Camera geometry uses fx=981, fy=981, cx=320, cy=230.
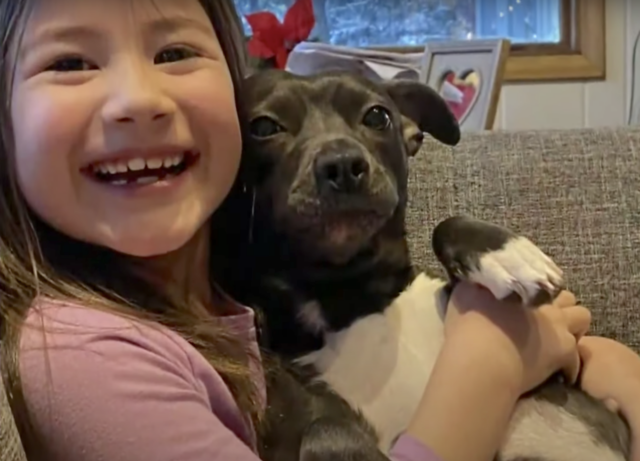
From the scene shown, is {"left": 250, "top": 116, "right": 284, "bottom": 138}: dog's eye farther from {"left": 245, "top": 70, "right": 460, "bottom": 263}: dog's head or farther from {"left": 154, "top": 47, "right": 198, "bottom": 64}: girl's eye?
{"left": 154, "top": 47, "right": 198, "bottom": 64}: girl's eye

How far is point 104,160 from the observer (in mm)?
1097

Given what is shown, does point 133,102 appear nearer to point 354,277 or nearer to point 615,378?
point 354,277

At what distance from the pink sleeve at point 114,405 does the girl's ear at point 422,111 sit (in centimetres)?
67

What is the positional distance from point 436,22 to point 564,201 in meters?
1.61

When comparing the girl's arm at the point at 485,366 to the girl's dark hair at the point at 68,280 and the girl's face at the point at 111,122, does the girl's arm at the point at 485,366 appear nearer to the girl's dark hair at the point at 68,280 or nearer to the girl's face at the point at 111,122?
the girl's dark hair at the point at 68,280

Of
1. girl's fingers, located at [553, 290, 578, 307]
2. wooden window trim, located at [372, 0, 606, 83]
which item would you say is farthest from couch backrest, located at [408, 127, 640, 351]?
wooden window trim, located at [372, 0, 606, 83]

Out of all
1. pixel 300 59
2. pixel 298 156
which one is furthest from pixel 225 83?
pixel 300 59

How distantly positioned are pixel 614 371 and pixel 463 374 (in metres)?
0.27

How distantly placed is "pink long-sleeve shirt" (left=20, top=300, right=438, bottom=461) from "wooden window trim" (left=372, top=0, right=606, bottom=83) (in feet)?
7.30

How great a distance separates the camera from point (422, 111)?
154 cm

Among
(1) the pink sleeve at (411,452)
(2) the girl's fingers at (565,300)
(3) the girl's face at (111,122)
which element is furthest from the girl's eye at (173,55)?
(2) the girl's fingers at (565,300)

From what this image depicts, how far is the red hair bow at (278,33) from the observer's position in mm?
2377

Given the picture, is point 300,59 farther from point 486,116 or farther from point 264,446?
point 264,446

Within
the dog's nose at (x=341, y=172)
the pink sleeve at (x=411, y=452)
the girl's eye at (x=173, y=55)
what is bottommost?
the pink sleeve at (x=411, y=452)
